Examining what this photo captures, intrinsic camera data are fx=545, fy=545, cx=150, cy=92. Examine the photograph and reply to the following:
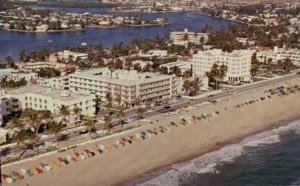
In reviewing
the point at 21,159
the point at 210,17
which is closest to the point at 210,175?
the point at 21,159

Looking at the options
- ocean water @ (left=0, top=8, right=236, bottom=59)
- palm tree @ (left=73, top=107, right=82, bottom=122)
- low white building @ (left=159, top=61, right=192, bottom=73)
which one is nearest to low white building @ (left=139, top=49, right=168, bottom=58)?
low white building @ (left=159, top=61, right=192, bottom=73)

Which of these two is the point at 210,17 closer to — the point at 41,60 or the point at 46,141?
the point at 41,60

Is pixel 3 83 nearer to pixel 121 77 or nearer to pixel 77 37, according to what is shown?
pixel 121 77

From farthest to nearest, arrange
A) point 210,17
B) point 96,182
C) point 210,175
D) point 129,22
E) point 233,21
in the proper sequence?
point 210,17, point 233,21, point 129,22, point 210,175, point 96,182

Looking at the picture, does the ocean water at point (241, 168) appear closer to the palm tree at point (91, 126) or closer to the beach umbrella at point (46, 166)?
the beach umbrella at point (46, 166)

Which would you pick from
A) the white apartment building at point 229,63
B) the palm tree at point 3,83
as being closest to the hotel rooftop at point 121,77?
the palm tree at point 3,83

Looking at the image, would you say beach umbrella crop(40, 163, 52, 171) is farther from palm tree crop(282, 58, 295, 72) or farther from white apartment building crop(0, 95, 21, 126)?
palm tree crop(282, 58, 295, 72)
